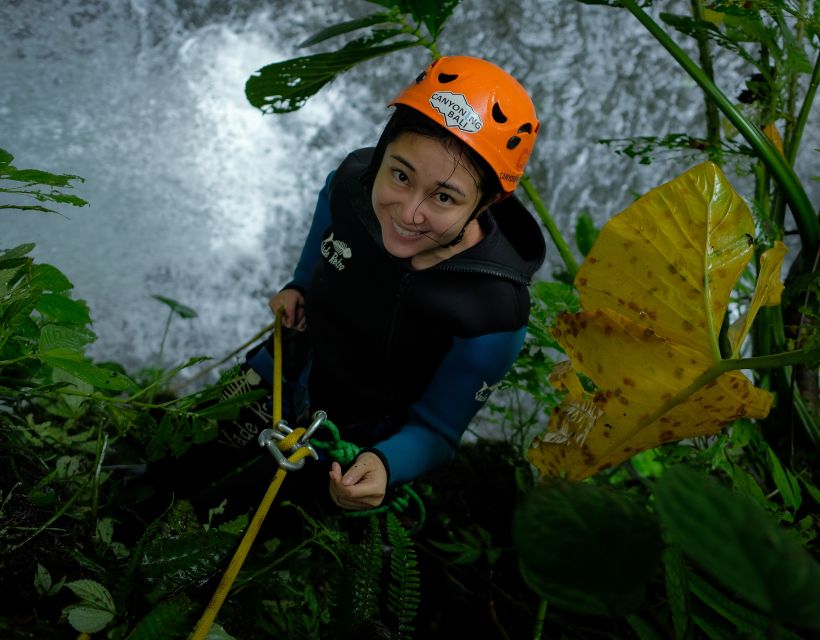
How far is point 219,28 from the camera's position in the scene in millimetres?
2316

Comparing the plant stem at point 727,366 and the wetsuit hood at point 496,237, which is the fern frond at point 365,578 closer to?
the plant stem at point 727,366

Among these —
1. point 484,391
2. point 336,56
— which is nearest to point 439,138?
point 336,56

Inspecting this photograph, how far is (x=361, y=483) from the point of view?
85cm

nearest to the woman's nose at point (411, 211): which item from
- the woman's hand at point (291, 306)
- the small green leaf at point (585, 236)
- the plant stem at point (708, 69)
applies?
the woman's hand at point (291, 306)

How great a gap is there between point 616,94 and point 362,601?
2.44m

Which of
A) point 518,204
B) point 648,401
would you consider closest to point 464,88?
point 518,204

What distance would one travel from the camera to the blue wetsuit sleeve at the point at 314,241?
1.15 meters

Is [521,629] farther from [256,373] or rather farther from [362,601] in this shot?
[256,373]

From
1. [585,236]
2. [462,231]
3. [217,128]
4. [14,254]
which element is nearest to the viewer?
[14,254]

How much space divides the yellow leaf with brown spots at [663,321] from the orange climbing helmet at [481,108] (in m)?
0.25

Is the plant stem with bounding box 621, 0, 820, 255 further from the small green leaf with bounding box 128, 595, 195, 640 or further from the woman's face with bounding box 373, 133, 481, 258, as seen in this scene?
the small green leaf with bounding box 128, 595, 195, 640

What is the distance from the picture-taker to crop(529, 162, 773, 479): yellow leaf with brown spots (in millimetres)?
623

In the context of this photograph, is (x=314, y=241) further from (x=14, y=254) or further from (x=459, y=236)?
(x=14, y=254)

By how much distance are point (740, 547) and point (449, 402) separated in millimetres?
669
